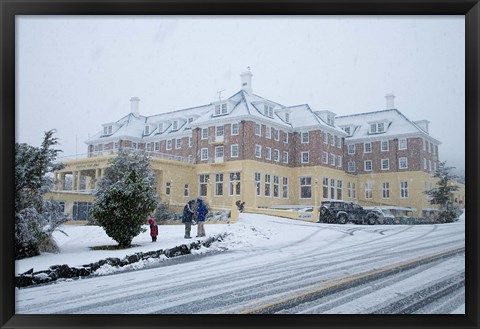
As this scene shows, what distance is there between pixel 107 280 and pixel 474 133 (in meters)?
4.64

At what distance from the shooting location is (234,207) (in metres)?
6.35

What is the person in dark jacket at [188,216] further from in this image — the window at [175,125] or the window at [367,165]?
the window at [367,165]

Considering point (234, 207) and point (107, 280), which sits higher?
point (234, 207)

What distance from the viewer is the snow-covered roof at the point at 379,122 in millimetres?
6352

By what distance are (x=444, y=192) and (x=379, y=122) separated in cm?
119

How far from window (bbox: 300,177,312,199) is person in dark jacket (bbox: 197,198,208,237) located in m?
1.27

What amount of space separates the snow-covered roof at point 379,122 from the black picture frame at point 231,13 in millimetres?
719

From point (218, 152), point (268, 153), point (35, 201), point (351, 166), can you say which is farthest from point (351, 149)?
point (35, 201)

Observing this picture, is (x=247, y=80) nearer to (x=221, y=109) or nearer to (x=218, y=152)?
(x=221, y=109)

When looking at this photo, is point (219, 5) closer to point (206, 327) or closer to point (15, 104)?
point (15, 104)

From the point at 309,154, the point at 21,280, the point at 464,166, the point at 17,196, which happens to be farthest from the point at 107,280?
the point at 464,166

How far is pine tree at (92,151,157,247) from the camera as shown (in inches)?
241

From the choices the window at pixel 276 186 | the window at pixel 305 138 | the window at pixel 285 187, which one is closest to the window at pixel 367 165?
the window at pixel 305 138

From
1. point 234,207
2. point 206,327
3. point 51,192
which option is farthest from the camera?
Answer: point 234,207
